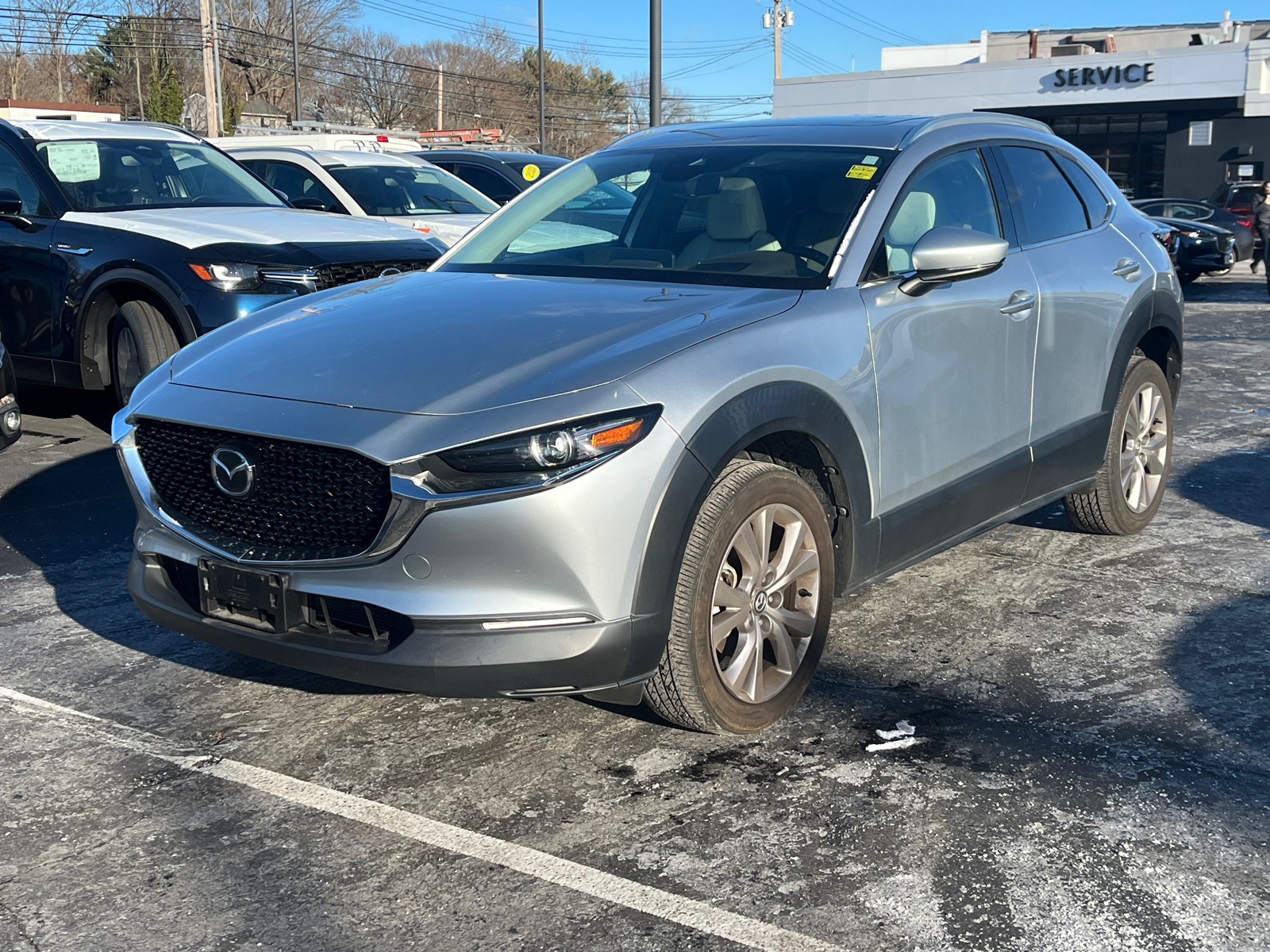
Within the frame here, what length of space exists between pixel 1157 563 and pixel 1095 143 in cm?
3595

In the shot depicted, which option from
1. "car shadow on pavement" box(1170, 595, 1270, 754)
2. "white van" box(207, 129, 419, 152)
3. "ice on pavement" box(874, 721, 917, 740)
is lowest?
"ice on pavement" box(874, 721, 917, 740)

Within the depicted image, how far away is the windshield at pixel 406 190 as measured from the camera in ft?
37.1

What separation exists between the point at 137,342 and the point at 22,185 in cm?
164

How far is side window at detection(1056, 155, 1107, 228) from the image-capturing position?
518cm

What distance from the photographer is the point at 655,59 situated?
16609mm

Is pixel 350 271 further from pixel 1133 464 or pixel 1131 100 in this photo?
pixel 1131 100

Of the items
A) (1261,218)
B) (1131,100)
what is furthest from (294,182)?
(1131,100)

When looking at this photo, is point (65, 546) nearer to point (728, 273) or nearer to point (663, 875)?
point (728, 273)

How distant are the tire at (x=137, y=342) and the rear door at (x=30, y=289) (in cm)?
46

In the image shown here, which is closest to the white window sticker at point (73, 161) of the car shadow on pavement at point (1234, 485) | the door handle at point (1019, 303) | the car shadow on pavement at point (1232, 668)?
the door handle at point (1019, 303)

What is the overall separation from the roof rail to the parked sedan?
652 centimetres

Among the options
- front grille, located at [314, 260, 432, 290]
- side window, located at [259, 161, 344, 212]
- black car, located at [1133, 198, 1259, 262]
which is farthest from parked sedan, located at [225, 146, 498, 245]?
black car, located at [1133, 198, 1259, 262]

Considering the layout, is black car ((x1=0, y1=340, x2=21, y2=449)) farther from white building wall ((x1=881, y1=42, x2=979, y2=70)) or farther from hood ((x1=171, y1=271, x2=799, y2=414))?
white building wall ((x1=881, y1=42, x2=979, y2=70))

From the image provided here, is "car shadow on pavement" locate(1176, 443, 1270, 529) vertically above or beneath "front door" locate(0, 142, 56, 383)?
beneath
